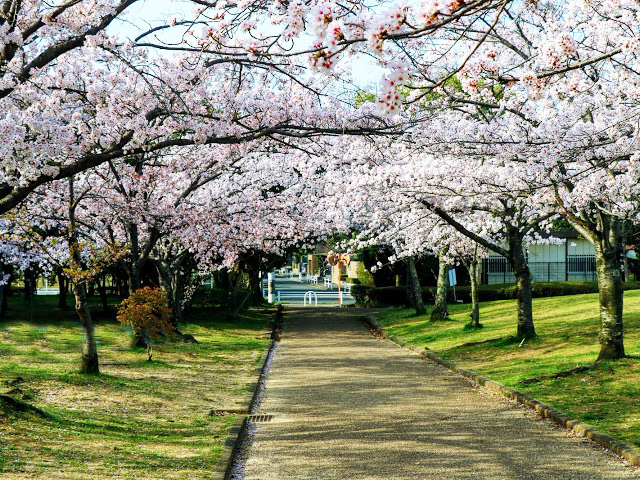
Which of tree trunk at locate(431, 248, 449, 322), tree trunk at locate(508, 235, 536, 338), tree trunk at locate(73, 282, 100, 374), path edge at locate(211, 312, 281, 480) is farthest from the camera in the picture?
tree trunk at locate(431, 248, 449, 322)

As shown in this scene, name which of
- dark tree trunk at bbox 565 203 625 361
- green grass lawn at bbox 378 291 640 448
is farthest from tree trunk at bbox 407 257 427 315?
dark tree trunk at bbox 565 203 625 361

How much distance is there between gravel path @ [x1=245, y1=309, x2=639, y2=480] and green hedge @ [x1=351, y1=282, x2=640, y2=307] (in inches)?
857

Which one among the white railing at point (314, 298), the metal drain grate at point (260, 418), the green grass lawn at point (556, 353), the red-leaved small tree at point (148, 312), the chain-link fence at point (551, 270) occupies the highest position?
the chain-link fence at point (551, 270)

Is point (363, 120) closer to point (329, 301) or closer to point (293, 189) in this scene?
point (293, 189)

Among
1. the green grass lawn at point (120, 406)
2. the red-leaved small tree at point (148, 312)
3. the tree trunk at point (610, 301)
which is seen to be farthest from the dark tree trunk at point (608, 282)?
the red-leaved small tree at point (148, 312)

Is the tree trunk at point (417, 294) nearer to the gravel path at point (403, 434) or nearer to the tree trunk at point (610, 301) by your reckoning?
the gravel path at point (403, 434)

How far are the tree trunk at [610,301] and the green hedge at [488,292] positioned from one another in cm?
2256

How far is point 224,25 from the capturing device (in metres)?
8.03

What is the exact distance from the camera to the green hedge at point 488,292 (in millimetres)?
37000

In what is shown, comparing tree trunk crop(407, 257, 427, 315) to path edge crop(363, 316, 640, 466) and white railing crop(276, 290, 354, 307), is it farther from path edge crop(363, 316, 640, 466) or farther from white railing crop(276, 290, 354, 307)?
white railing crop(276, 290, 354, 307)

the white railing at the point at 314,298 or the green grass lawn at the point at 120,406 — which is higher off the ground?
the white railing at the point at 314,298

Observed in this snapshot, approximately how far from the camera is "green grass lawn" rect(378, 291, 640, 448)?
35.4 feet

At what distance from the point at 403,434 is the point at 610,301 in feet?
21.6

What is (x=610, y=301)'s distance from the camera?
46.4ft
